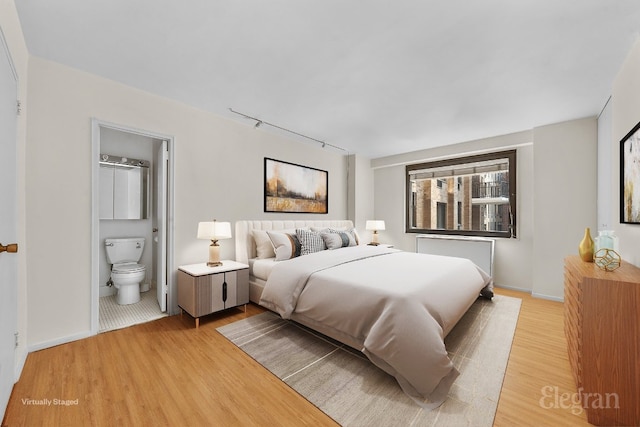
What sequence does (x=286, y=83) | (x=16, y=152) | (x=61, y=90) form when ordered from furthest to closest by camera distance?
(x=286, y=83) → (x=61, y=90) → (x=16, y=152)

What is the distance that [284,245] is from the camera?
11.3ft

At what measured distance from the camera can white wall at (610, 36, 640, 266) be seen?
1948mm

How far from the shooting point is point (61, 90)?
7.72 ft

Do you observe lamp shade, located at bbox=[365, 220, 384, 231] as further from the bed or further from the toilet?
the toilet

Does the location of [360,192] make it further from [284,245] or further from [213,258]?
[213,258]

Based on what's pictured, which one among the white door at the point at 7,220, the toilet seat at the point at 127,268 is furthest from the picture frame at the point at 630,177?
the toilet seat at the point at 127,268

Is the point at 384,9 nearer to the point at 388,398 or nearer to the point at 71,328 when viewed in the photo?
the point at 388,398

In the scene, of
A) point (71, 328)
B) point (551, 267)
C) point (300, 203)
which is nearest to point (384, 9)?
point (300, 203)

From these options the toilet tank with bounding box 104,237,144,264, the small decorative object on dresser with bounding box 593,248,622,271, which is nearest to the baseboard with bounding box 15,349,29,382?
the toilet tank with bounding box 104,237,144,264

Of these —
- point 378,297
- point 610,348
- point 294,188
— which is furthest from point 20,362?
point 610,348

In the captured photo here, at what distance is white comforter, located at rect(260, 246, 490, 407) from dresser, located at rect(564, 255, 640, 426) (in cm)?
76

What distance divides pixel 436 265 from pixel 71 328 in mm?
3595

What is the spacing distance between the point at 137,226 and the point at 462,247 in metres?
5.33

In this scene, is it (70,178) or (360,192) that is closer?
(70,178)
